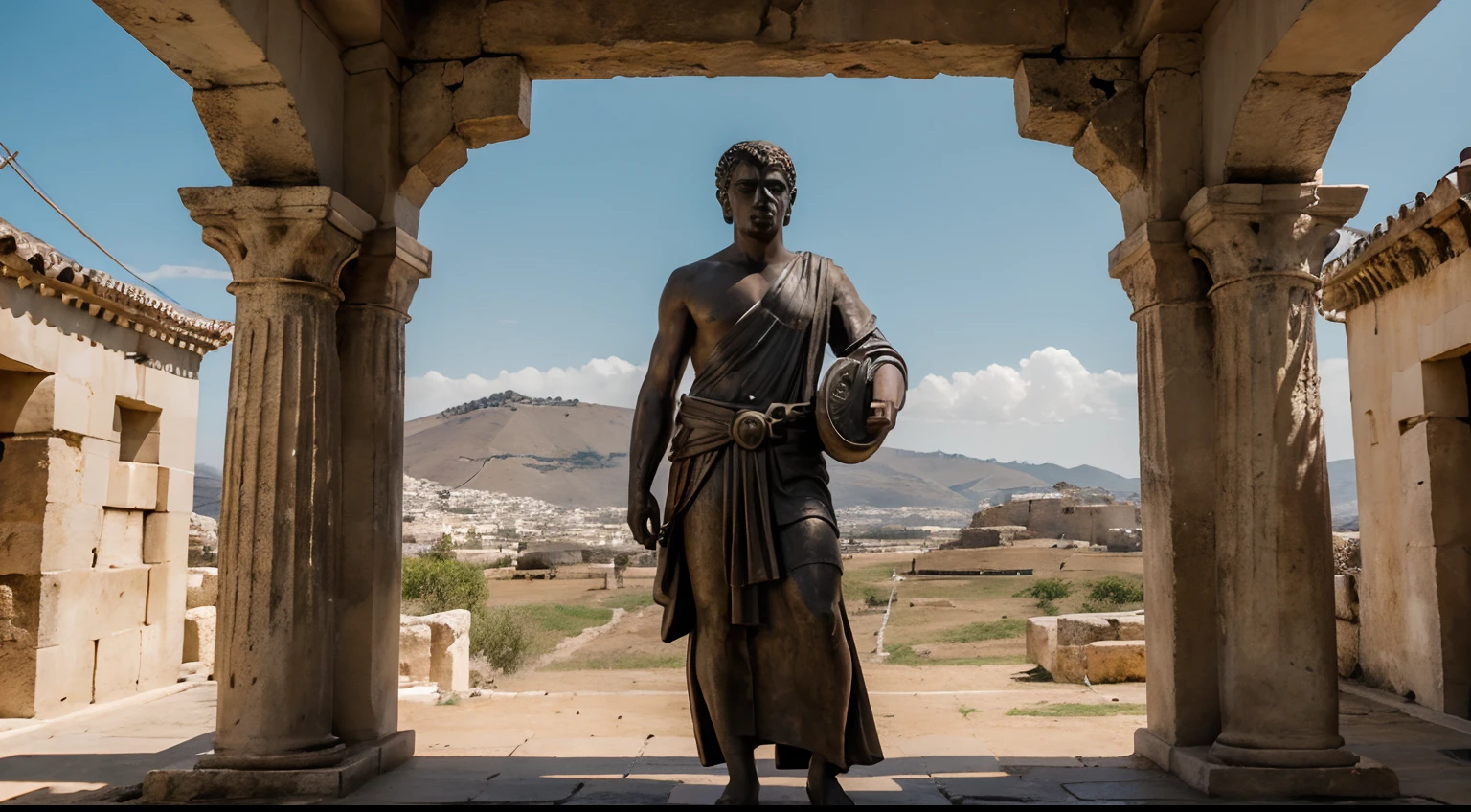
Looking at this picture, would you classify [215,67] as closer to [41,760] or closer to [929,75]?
[929,75]

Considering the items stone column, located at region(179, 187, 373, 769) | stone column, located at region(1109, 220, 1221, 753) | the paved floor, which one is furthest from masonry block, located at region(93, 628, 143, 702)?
stone column, located at region(1109, 220, 1221, 753)

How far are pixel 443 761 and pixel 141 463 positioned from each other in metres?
5.86

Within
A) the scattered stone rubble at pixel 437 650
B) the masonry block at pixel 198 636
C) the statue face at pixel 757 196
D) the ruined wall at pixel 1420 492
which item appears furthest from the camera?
the masonry block at pixel 198 636

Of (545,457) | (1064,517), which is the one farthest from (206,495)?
(1064,517)

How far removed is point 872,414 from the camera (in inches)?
157

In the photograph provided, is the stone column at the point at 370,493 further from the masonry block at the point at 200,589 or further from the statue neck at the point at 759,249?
the masonry block at the point at 200,589

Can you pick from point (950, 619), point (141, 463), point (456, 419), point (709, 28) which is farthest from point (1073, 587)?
point (456, 419)

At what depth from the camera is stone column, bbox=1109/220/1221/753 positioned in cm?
491

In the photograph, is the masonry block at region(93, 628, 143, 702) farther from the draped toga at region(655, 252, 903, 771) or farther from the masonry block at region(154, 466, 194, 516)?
the draped toga at region(655, 252, 903, 771)

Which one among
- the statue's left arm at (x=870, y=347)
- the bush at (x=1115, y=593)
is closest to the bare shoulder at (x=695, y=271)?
the statue's left arm at (x=870, y=347)

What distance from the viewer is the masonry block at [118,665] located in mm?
8672

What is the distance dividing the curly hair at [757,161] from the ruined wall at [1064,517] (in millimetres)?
30005

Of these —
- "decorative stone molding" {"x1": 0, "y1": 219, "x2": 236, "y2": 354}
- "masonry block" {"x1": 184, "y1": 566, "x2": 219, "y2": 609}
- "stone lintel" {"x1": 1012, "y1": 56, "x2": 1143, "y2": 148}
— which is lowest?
"masonry block" {"x1": 184, "y1": 566, "x2": 219, "y2": 609}

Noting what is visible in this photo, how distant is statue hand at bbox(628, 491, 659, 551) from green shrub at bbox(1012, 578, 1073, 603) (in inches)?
726
